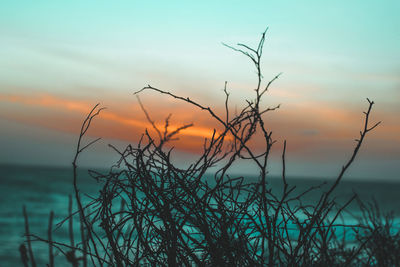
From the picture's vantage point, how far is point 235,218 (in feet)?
4.16

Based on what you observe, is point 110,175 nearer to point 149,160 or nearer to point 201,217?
point 149,160

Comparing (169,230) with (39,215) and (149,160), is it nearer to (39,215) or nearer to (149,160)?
(149,160)

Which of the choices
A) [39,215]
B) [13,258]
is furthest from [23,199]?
[13,258]

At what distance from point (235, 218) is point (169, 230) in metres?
0.20

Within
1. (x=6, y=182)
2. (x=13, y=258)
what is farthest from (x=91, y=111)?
(x=6, y=182)

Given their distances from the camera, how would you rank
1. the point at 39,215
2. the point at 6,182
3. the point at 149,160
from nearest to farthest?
the point at 149,160 < the point at 39,215 < the point at 6,182

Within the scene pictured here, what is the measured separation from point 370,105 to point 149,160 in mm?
647

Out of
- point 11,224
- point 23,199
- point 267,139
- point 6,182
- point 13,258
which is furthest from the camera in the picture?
point 6,182

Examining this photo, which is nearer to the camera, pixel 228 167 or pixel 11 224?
pixel 228 167

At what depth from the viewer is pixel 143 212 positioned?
4.00 ft

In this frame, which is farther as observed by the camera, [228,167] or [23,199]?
[23,199]

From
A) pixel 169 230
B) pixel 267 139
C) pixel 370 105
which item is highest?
pixel 370 105

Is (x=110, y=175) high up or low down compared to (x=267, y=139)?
down

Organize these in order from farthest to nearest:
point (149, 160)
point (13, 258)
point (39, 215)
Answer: point (39, 215) < point (13, 258) < point (149, 160)
